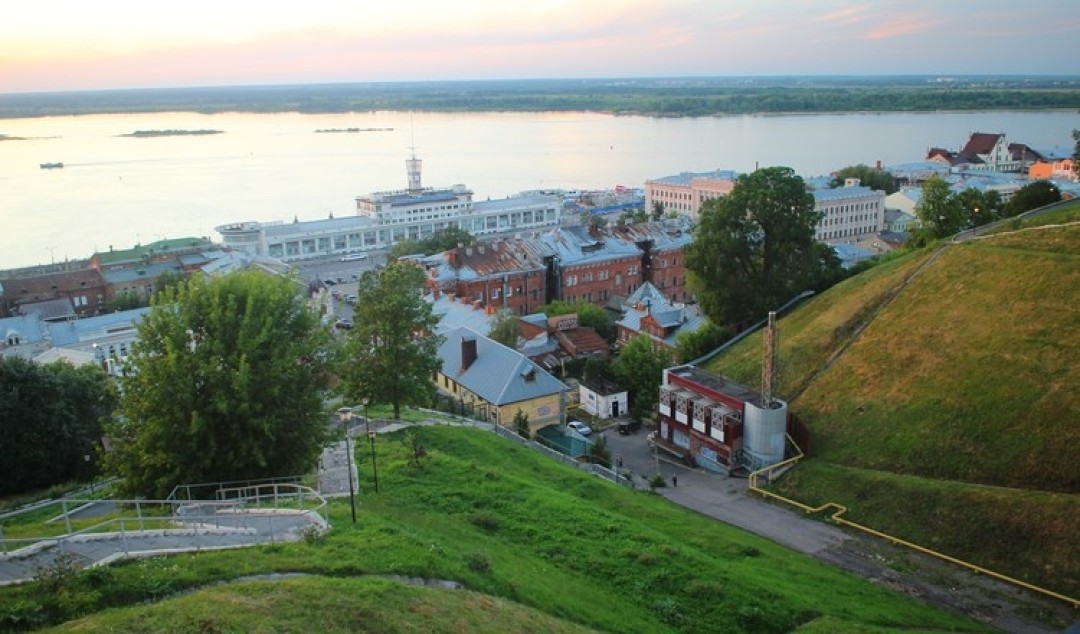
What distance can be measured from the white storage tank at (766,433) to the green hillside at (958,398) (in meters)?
1.17

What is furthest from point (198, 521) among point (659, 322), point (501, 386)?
point (659, 322)

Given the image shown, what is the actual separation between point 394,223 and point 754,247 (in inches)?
2731

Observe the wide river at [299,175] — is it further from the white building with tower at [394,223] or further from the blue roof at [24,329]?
the blue roof at [24,329]

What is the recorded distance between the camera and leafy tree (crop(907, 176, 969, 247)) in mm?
46094

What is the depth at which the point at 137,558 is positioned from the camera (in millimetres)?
12648

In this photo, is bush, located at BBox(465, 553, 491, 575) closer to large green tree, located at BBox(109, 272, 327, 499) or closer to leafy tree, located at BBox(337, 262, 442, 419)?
large green tree, located at BBox(109, 272, 327, 499)

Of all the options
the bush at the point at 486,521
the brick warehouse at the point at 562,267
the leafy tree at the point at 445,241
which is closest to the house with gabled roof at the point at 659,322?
the brick warehouse at the point at 562,267

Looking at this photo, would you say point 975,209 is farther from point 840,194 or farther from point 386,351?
point 386,351

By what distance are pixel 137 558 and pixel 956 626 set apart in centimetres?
1744

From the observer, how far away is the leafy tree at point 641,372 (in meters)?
37.3

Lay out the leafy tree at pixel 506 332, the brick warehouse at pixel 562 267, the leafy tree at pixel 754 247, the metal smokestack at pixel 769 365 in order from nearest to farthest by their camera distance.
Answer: the metal smokestack at pixel 769 365
the leafy tree at pixel 754 247
the leafy tree at pixel 506 332
the brick warehouse at pixel 562 267

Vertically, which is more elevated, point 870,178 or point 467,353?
point 870,178

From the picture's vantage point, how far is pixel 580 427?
35.8 m

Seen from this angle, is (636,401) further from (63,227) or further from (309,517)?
(63,227)
